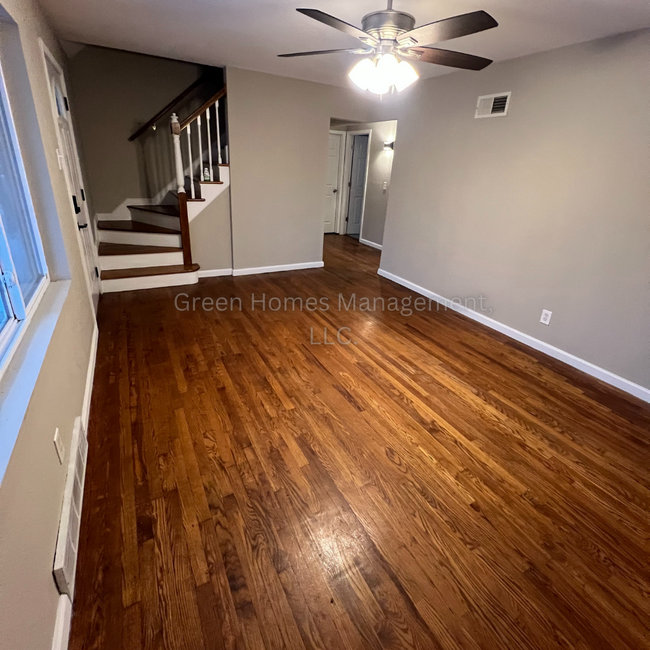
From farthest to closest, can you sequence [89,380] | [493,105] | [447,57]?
[493,105] → [89,380] → [447,57]

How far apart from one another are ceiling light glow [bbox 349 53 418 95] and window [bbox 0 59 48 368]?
174 centimetres

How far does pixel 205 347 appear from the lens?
9.95 feet

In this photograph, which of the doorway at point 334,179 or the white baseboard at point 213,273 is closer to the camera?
the white baseboard at point 213,273

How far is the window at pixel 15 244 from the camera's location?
4.56ft

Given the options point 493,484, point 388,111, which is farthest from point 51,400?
point 388,111

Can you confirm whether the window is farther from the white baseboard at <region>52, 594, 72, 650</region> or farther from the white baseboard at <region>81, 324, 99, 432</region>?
the white baseboard at <region>52, 594, 72, 650</region>

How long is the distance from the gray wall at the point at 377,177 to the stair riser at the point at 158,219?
3392 mm

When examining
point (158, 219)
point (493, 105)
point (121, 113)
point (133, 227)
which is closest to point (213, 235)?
point (158, 219)

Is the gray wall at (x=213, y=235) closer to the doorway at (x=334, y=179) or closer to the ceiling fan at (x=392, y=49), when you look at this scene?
the ceiling fan at (x=392, y=49)

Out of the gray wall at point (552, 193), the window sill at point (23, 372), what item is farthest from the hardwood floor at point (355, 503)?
the window sill at point (23, 372)

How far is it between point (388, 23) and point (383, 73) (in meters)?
0.22

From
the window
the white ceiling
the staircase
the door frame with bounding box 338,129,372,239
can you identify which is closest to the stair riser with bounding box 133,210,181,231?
A: the staircase

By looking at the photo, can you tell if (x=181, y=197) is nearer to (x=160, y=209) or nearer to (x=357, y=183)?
(x=160, y=209)

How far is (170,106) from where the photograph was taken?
14.8ft
